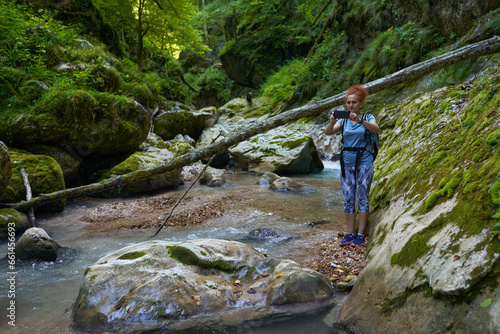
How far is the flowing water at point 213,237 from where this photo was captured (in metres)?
2.84

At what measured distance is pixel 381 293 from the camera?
8.09 ft

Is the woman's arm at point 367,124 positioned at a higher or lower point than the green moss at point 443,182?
higher

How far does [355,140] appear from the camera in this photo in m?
4.07

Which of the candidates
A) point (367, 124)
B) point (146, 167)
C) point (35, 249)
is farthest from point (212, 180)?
point (367, 124)

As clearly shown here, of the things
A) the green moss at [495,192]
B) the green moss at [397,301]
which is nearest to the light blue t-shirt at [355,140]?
the green moss at [495,192]

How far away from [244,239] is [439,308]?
365cm

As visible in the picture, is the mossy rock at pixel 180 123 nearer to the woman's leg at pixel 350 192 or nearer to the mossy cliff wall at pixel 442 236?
the woman's leg at pixel 350 192

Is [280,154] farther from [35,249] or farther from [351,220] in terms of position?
[35,249]

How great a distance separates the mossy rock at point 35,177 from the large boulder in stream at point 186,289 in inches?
185

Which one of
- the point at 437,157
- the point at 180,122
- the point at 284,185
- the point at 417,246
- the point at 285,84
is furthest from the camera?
the point at 285,84

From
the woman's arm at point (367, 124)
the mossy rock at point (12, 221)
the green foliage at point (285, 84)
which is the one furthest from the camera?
the green foliage at point (285, 84)

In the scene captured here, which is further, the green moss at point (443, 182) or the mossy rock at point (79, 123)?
the mossy rock at point (79, 123)

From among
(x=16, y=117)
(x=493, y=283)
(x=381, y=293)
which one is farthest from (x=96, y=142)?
(x=493, y=283)

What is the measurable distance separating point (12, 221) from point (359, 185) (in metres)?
6.38
